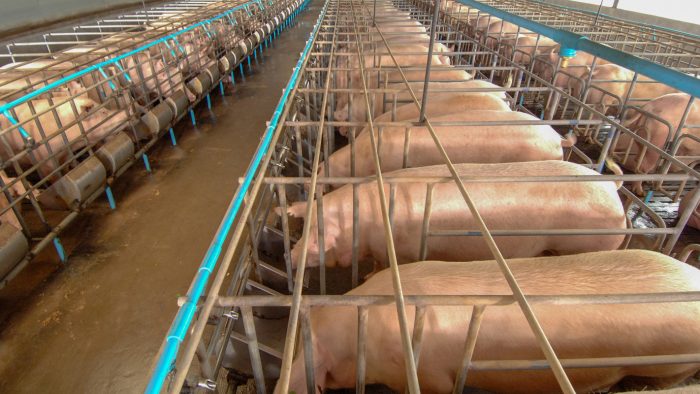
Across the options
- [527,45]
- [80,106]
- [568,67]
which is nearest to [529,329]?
[80,106]

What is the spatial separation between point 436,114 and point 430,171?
1.74m

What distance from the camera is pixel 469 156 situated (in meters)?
3.91

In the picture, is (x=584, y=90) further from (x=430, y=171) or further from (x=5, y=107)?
(x=5, y=107)

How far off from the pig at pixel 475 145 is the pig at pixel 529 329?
5.83ft

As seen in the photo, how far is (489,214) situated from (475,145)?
1.12 meters

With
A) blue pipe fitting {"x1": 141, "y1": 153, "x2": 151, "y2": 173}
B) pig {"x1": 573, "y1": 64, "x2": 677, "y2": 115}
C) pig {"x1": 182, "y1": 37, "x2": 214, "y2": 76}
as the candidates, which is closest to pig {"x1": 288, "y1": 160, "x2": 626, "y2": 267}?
blue pipe fitting {"x1": 141, "y1": 153, "x2": 151, "y2": 173}

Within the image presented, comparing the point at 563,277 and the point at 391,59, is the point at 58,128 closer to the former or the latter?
the point at 391,59

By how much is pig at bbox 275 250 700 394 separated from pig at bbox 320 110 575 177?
5.83 feet

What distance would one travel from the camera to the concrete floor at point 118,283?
10.2ft

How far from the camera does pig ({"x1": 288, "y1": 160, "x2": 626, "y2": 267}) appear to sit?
2943 millimetres

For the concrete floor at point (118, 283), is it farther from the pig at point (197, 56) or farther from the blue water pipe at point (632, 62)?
the blue water pipe at point (632, 62)

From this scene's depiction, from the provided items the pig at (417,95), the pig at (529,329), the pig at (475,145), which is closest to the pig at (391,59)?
the pig at (417,95)

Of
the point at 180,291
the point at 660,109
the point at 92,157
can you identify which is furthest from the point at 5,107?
the point at 660,109

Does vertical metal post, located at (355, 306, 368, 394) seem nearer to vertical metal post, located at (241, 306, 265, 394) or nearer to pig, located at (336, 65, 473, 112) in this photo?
vertical metal post, located at (241, 306, 265, 394)
